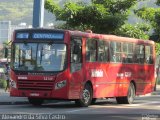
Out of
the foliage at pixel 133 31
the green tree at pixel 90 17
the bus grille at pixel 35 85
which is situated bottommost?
the bus grille at pixel 35 85

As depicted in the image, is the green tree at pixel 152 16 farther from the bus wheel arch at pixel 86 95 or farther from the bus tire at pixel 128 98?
the bus wheel arch at pixel 86 95

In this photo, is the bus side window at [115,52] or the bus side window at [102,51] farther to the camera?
the bus side window at [115,52]

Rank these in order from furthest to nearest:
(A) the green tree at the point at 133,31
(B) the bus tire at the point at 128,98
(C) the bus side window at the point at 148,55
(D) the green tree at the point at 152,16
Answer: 1. (D) the green tree at the point at 152,16
2. (A) the green tree at the point at 133,31
3. (C) the bus side window at the point at 148,55
4. (B) the bus tire at the point at 128,98

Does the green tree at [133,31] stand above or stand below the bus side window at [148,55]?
above

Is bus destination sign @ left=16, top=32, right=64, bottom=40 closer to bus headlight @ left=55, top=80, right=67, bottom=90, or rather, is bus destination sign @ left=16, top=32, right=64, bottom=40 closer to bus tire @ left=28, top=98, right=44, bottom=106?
bus headlight @ left=55, top=80, right=67, bottom=90

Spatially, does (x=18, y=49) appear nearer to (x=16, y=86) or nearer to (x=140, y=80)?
(x=16, y=86)

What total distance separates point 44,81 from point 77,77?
1283 millimetres

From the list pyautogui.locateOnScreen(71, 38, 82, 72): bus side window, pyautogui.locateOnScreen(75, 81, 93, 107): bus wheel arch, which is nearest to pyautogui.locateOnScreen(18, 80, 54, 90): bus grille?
pyautogui.locateOnScreen(71, 38, 82, 72): bus side window

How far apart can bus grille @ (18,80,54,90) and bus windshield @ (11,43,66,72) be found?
0.42 metres

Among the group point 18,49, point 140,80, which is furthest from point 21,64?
point 140,80

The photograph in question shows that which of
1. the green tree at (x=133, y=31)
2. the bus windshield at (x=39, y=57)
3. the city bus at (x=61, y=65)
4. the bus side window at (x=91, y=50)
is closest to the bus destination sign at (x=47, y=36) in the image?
the city bus at (x=61, y=65)

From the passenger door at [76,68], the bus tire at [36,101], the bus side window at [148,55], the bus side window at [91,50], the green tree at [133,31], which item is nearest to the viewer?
the passenger door at [76,68]

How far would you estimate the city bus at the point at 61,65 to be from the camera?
752 inches

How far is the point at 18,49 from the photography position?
20.0 meters
